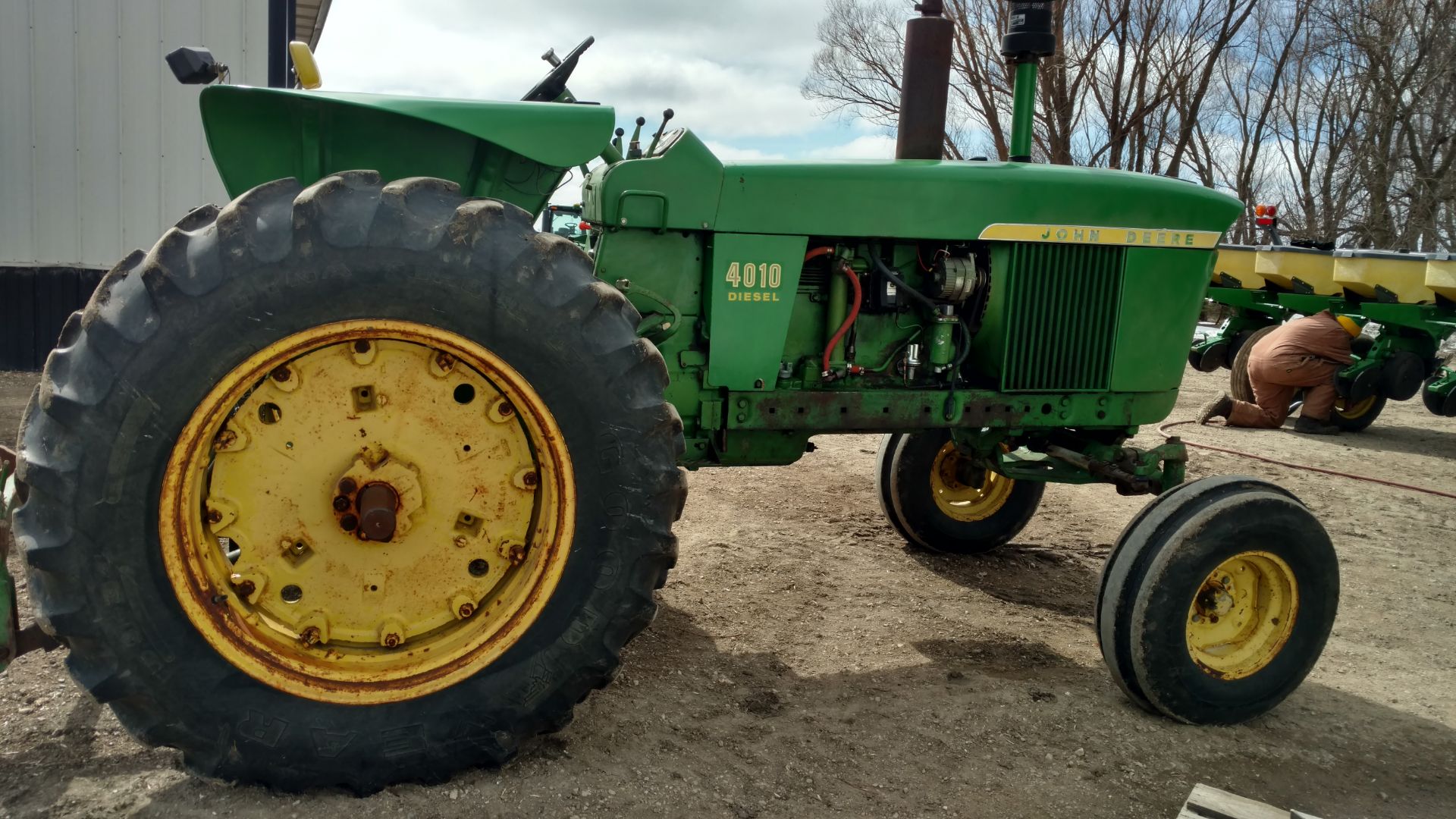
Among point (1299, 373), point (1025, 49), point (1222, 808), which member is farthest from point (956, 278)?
point (1299, 373)

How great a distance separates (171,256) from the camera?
2287mm

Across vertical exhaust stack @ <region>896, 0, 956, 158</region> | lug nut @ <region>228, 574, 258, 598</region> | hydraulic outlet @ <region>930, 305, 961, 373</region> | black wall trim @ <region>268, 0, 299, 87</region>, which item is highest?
black wall trim @ <region>268, 0, 299, 87</region>

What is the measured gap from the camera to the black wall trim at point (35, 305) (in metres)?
8.46

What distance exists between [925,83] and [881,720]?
2.20 metres

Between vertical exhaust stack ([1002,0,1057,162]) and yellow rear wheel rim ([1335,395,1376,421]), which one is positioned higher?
vertical exhaust stack ([1002,0,1057,162])

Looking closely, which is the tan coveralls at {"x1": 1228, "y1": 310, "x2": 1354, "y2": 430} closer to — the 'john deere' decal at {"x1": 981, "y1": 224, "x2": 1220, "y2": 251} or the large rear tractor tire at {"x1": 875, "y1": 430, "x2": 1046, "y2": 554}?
the large rear tractor tire at {"x1": 875, "y1": 430, "x2": 1046, "y2": 554}

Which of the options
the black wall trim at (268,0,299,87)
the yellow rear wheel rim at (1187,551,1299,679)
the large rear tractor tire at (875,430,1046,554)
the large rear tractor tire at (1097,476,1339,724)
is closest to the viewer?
the large rear tractor tire at (1097,476,1339,724)

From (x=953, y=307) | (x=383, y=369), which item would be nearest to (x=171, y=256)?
(x=383, y=369)

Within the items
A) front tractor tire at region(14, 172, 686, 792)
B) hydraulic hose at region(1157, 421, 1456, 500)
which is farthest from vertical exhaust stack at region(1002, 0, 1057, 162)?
hydraulic hose at region(1157, 421, 1456, 500)

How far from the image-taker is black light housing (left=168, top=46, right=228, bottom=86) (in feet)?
9.23

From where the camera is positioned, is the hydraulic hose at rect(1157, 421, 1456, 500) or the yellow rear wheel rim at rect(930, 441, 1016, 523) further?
the hydraulic hose at rect(1157, 421, 1456, 500)

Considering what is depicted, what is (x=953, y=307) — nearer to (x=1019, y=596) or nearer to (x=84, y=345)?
(x=1019, y=596)

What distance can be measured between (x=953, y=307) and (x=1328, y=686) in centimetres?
189

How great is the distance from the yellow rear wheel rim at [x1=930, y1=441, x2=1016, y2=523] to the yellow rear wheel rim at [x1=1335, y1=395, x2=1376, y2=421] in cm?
578
